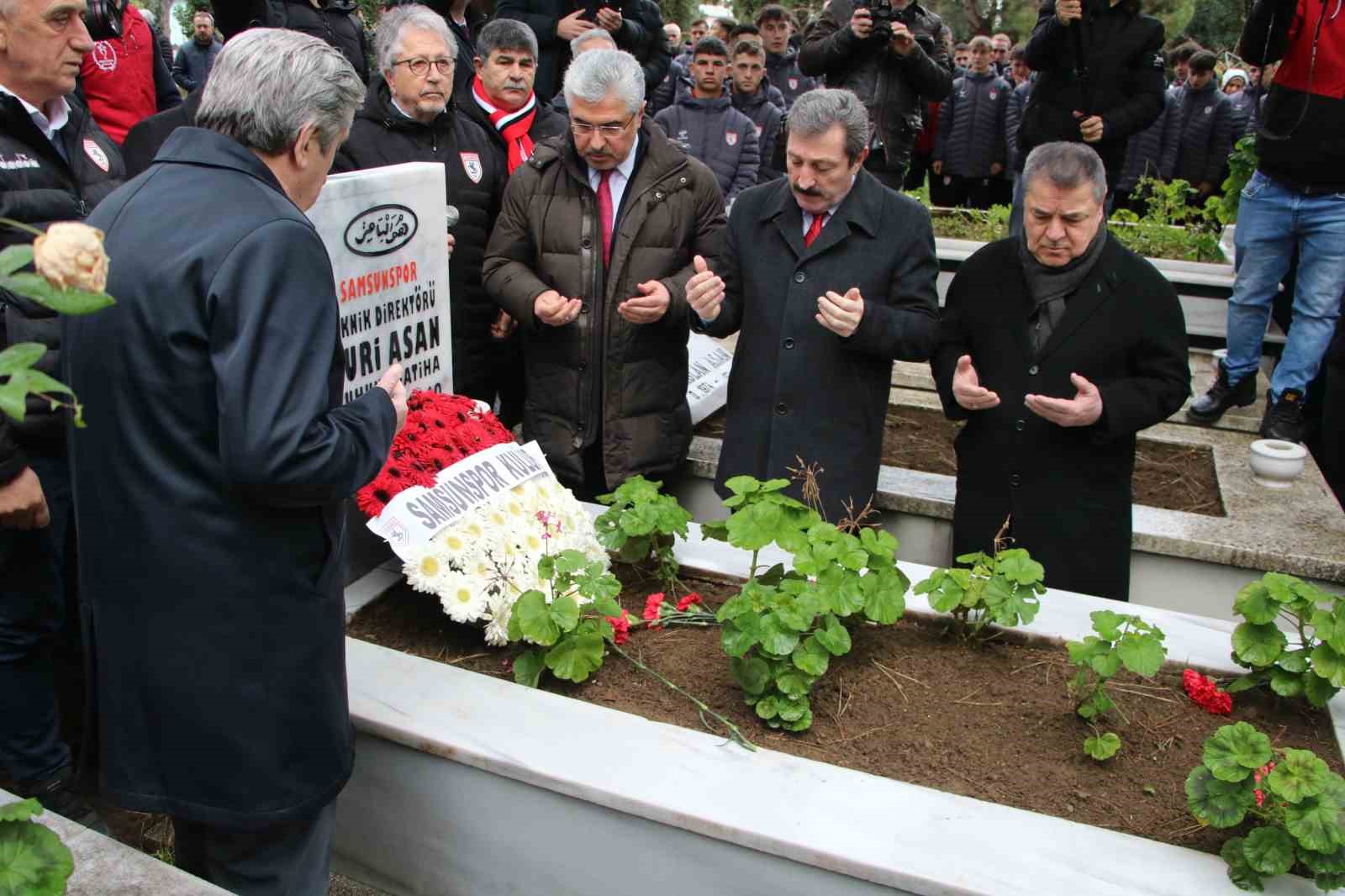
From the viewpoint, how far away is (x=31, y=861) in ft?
5.21

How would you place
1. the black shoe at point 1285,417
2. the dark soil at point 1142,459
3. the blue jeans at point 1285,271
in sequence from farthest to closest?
1. the black shoe at point 1285,417
2. the blue jeans at point 1285,271
3. the dark soil at point 1142,459

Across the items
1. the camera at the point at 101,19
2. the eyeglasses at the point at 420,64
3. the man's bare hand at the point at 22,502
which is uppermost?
the camera at the point at 101,19

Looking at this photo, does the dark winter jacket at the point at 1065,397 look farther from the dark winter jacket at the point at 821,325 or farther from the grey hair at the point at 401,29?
the grey hair at the point at 401,29

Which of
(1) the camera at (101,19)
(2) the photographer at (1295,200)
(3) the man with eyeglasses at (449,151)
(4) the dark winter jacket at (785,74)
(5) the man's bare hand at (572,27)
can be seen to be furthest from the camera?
(4) the dark winter jacket at (785,74)

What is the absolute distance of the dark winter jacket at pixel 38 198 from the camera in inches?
110

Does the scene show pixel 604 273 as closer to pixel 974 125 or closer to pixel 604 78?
pixel 604 78

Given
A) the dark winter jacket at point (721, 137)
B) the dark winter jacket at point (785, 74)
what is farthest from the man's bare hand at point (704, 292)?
the dark winter jacket at point (785, 74)

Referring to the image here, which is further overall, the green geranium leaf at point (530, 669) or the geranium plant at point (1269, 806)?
the green geranium leaf at point (530, 669)

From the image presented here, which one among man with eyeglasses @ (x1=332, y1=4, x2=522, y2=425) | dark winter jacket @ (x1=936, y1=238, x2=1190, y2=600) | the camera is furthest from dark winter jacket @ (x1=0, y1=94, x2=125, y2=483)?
dark winter jacket @ (x1=936, y1=238, x2=1190, y2=600)

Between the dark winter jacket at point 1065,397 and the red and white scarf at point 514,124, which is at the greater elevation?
the red and white scarf at point 514,124

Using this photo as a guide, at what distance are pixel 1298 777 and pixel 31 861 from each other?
2.13m

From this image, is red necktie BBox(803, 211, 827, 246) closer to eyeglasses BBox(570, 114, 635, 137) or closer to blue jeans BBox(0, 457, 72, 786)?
eyeglasses BBox(570, 114, 635, 137)

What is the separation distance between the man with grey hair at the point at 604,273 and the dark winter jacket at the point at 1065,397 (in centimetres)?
96

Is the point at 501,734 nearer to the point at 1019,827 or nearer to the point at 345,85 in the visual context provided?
the point at 1019,827
